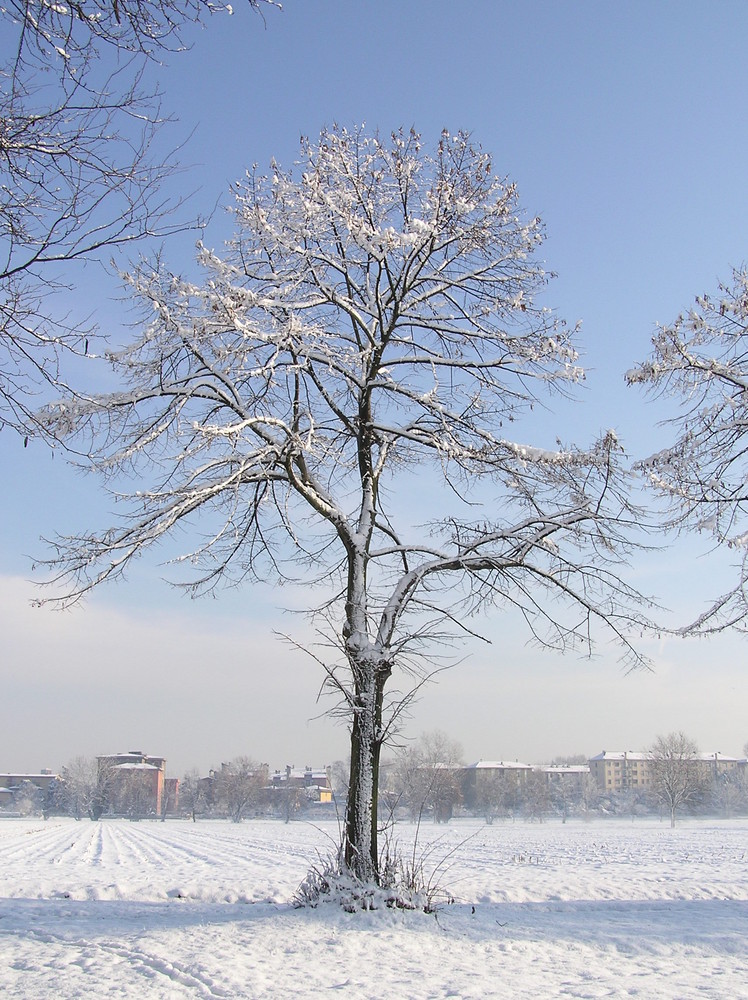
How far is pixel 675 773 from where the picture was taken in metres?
70.9

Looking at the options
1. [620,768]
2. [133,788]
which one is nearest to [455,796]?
[133,788]

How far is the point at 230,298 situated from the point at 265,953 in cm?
618

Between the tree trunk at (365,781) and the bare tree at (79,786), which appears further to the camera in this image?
the bare tree at (79,786)

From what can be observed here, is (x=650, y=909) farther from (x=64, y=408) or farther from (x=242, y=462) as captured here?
(x=64, y=408)

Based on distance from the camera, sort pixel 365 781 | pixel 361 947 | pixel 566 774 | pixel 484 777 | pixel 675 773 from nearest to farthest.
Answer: pixel 361 947 < pixel 365 781 < pixel 675 773 < pixel 484 777 < pixel 566 774

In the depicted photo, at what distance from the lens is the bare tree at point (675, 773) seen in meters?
70.1

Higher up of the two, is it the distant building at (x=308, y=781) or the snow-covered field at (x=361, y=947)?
the snow-covered field at (x=361, y=947)

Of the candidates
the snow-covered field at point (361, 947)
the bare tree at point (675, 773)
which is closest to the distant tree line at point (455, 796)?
the bare tree at point (675, 773)

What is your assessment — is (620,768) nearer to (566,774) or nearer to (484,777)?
(566,774)

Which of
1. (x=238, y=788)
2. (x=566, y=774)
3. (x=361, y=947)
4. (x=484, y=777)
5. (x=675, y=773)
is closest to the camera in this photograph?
(x=361, y=947)

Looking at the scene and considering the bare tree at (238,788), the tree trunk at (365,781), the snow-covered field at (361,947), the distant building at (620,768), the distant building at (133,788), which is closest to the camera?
the snow-covered field at (361,947)

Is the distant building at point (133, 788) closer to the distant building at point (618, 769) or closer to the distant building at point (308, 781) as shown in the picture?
the distant building at point (308, 781)

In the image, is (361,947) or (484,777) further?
(484,777)

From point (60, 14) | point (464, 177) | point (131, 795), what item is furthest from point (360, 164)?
point (131, 795)
